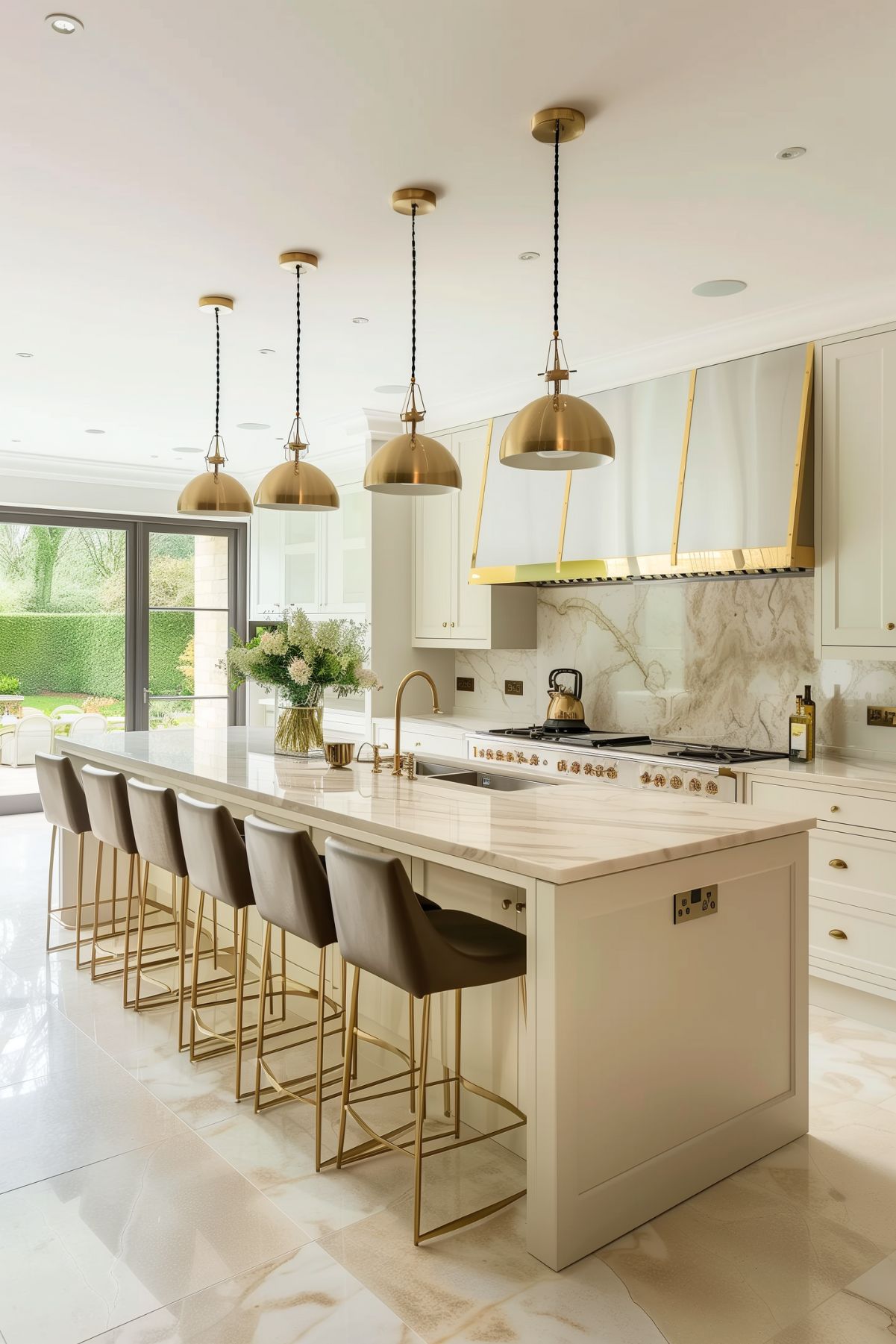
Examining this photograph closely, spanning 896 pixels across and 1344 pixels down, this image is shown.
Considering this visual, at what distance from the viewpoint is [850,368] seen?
373cm

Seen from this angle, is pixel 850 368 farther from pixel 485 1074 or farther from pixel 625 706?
pixel 485 1074

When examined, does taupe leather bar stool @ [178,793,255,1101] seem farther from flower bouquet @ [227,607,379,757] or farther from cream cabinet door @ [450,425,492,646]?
cream cabinet door @ [450,425,492,646]

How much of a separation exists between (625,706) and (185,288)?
2.99 metres

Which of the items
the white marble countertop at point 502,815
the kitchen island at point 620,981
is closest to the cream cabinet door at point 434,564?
the white marble countertop at point 502,815

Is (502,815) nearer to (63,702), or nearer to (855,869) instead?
(855,869)

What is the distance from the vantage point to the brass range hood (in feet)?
12.7

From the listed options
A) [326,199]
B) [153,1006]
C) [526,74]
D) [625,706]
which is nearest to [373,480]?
[326,199]

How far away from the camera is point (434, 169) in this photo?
277cm

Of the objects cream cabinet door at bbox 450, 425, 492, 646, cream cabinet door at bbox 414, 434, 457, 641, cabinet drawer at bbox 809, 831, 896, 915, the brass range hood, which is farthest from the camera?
cream cabinet door at bbox 414, 434, 457, 641

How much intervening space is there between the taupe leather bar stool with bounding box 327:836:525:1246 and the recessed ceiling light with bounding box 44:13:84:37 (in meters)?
1.92

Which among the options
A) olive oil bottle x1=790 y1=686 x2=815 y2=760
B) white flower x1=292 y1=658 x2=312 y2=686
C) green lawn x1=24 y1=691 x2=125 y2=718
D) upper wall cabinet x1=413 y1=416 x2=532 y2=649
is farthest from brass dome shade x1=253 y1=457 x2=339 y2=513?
green lawn x1=24 y1=691 x2=125 y2=718

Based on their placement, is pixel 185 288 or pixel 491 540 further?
pixel 491 540

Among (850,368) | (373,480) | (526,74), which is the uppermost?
(526,74)

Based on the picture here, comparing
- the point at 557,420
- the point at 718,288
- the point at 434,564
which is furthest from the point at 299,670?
the point at 434,564
